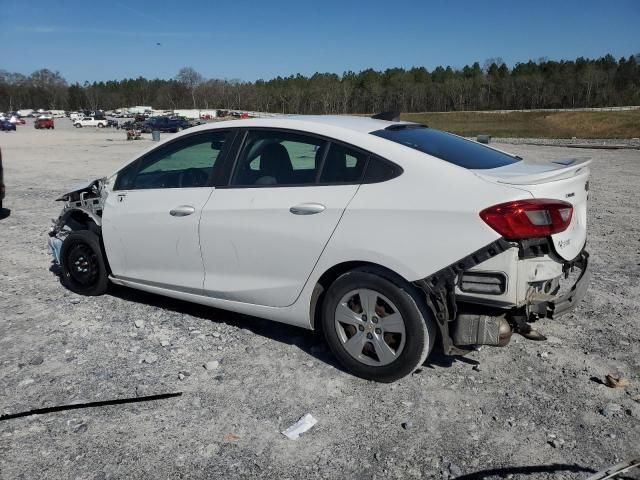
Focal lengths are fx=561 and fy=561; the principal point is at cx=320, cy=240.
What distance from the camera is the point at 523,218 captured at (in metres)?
3.18

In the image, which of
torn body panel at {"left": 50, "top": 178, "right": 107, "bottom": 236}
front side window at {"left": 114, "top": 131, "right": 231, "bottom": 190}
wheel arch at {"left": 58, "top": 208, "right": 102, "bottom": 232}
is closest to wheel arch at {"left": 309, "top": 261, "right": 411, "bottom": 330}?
front side window at {"left": 114, "top": 131, "right": 231, "bottom": 190}

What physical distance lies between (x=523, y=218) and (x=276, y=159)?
1.86 meters

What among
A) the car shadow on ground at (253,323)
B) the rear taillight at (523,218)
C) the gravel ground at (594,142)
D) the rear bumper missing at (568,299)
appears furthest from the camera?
the gravel ground at (594,142)

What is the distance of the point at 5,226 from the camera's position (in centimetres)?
918

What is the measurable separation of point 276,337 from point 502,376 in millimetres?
1771

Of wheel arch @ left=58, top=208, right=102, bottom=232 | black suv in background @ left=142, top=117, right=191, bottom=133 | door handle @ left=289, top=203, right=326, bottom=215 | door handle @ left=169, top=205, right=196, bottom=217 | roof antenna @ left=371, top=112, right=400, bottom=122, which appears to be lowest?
wheel arch @ left=58, top=208, right=102, bottom=232

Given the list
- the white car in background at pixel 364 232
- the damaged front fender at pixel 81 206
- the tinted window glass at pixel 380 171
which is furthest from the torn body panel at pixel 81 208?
the tinted window glass at pixel 380 171

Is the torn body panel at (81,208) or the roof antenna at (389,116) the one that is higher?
the roof antenna at (389,116)

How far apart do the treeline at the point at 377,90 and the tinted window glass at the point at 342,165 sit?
123 metres

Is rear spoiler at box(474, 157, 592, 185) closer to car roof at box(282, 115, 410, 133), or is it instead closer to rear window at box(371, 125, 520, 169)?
rear window at box(371, 125, 520, 169)

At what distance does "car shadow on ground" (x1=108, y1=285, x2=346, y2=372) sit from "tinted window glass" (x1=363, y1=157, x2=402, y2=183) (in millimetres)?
1371

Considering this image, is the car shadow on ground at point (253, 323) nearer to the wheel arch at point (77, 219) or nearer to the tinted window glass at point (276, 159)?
the wheel arch at point (77, 219)

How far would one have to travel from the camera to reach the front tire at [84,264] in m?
5.28

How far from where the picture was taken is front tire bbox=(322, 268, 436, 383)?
3.48 meters
